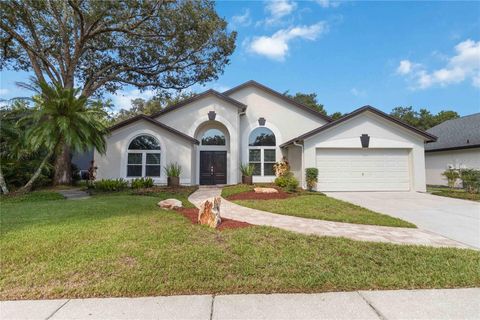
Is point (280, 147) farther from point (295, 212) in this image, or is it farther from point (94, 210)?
point (94, 210)

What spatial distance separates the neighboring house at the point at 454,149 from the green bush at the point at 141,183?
19523 millimetres

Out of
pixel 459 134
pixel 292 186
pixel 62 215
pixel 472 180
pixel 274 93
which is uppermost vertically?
pixel 274 93

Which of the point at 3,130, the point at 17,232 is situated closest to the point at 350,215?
the point at 17,232

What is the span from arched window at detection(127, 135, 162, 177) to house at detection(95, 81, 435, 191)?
6 cm

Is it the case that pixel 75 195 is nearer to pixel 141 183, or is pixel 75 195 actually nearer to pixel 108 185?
pixel 108 185

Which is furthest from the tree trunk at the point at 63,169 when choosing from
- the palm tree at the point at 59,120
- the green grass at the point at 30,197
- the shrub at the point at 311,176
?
the shrub at the point at 311,176

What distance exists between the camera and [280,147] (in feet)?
54.3

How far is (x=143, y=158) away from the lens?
49.1 feet

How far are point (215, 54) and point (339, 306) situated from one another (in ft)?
56.7

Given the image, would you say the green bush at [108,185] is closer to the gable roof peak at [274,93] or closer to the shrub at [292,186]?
the shrub at [292,186]

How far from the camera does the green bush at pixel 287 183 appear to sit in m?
12.8

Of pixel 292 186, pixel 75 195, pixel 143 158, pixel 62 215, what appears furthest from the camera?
pixel 143 158

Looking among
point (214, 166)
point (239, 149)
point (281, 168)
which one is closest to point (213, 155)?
point (214, 166)

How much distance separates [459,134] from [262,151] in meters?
14.3
